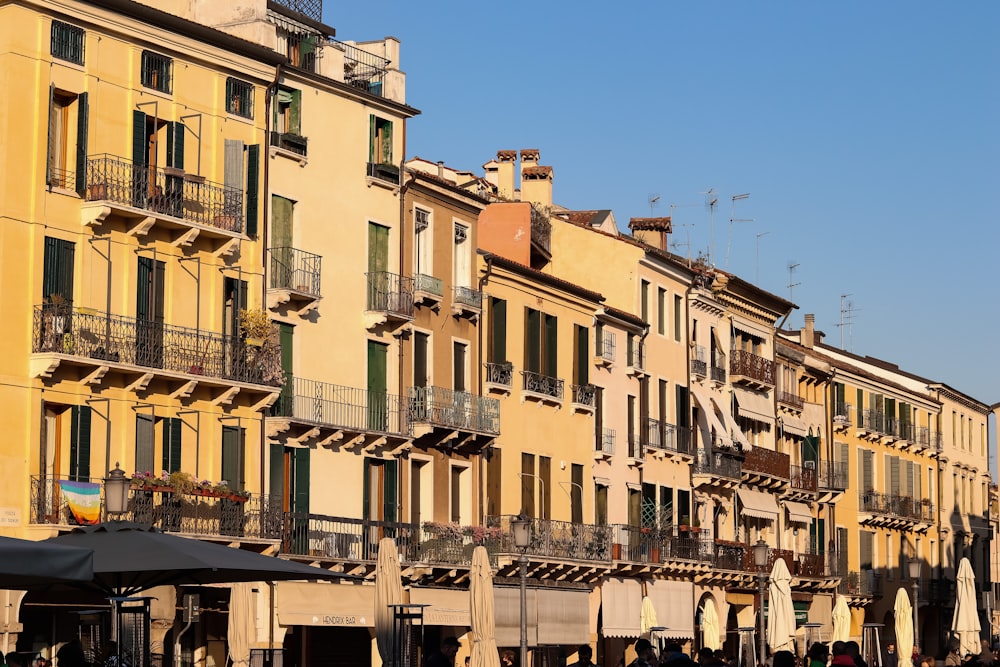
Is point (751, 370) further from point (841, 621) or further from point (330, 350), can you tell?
point (330, 350)

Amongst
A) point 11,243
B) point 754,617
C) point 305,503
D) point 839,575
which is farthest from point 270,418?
point 839,575

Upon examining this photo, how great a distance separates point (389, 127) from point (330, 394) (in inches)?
286

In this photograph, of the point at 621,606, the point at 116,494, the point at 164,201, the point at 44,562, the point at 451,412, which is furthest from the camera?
the point at 621,606

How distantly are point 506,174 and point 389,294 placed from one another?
16.9 metres

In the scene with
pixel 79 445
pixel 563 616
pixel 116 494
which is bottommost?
pixel 563 616

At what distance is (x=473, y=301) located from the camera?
4934 cm

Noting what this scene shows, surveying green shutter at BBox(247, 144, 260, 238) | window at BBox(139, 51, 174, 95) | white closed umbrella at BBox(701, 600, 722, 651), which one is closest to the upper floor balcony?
white closed umbrella at BBox(701, 600, 722, 651)

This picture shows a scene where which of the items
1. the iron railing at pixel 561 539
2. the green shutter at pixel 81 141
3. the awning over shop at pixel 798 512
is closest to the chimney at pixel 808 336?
the awning over shop at pixel 798 512

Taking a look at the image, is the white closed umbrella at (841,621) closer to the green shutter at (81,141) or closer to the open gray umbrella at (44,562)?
the green shutter at (81,141)

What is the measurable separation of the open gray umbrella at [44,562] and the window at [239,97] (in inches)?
932

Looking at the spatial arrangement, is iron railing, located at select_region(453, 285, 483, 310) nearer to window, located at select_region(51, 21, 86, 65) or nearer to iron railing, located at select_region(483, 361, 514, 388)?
iron railing, located at select_region(483, 361, 514, 388)

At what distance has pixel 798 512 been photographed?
2977 inches

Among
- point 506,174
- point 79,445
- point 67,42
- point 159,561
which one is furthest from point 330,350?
point 159,561

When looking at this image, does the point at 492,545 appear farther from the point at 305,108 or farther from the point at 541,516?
the point at 305,108
